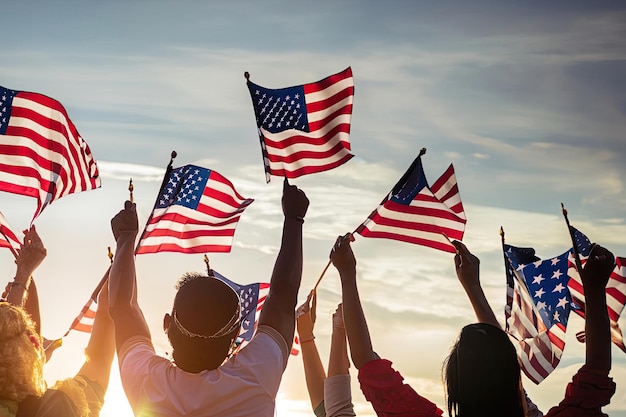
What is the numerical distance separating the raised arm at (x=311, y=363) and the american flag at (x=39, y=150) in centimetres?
637

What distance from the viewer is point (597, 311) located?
5.25m

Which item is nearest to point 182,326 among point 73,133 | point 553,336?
point 73,133

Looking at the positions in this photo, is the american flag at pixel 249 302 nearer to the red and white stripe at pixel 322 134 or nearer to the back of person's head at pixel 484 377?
the red and white stripe at pixel 322 134

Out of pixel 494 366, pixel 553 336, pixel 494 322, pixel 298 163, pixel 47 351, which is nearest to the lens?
pixel 494 366

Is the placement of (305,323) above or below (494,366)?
above

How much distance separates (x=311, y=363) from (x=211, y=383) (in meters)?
2.30

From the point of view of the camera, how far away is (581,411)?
4.94m

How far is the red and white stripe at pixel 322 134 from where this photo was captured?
461 inches

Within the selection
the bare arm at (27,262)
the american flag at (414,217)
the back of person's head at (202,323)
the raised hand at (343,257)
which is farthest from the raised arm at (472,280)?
the american flag at (414,217)

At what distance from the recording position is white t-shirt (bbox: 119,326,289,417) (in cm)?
474

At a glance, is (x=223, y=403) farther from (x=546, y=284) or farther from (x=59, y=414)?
(x=546, y=284)

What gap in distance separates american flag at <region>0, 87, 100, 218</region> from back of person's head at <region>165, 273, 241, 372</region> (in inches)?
323

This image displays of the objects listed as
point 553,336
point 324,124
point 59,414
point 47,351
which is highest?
point 324,124

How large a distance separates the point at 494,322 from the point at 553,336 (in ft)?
40.2
